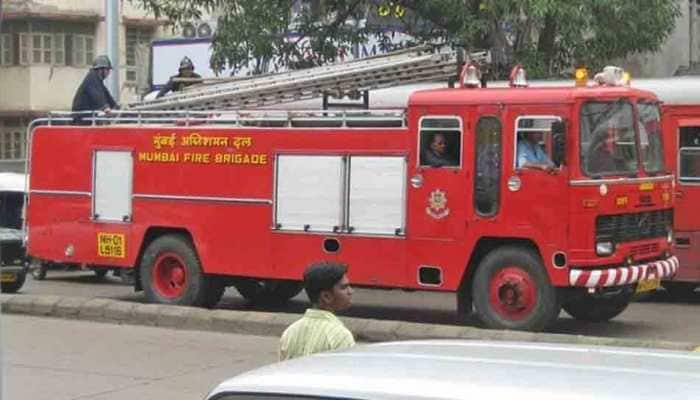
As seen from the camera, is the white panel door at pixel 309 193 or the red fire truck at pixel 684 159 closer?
the white panel door at pixel 309 193

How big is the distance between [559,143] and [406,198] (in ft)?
5.94

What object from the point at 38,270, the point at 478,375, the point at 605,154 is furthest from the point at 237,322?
the point at 478,375

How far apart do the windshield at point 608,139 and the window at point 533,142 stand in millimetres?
343

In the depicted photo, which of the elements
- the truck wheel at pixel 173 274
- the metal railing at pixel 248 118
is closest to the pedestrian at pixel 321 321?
the metal railing at pixel 248 118

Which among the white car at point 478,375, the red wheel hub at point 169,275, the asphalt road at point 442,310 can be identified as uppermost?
the white car at point 478,375

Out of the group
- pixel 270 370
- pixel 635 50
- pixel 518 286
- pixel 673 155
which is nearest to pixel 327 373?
pixel 270 370

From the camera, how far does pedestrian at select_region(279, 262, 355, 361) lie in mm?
5051

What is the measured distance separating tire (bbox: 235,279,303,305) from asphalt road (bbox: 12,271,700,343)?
5.4 inches

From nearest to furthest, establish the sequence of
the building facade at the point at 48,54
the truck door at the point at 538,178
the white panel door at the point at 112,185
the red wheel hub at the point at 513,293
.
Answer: the truck door at the point at 538,178 < the red wheel hub at the point at 513,293 < the white panel door at the point at 112,185 < the building facade at the point at 48,54

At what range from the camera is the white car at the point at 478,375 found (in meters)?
2.87

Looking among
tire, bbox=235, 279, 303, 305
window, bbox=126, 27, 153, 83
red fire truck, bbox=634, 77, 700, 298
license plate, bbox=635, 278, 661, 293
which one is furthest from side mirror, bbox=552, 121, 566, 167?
window, bbox=126, 27, 153, 83

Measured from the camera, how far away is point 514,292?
476 inches

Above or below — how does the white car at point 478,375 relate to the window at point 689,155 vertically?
below

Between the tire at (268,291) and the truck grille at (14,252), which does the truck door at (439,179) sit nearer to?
the tire at (268,291)
